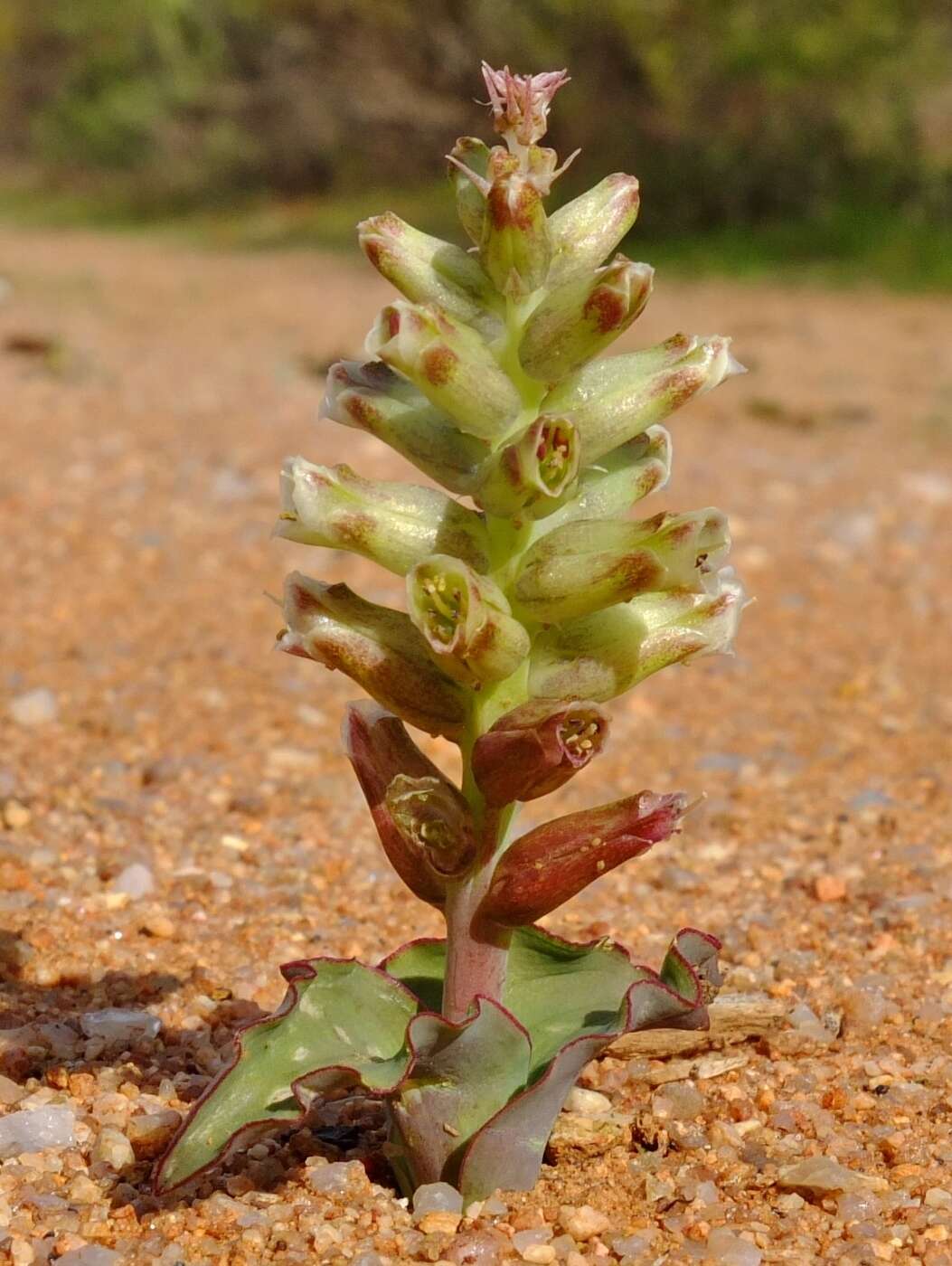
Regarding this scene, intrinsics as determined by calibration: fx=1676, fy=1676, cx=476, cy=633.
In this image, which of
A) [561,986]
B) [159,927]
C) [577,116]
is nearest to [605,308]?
[561,986]

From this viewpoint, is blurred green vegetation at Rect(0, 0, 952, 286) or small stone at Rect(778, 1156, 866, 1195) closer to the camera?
small stone at Rect(778, 1156, 866, 1195)

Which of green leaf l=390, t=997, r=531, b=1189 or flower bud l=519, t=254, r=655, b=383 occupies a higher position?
flower bud l=519, t=254, r=655, b=383

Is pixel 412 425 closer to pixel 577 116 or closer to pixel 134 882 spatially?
pixel 134 882

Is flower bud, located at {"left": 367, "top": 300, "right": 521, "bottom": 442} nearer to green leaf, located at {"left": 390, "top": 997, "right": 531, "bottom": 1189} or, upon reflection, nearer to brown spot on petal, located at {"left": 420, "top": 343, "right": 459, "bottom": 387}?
brown spot on petal, located at {"left": 420, "top": 343, "right": 459, "bottom": 387}

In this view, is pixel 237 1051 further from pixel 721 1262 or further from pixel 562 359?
pixel 562 359

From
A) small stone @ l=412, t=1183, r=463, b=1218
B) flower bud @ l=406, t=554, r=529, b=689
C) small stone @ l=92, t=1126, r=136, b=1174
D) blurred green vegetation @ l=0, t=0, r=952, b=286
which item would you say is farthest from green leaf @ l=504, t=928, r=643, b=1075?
blurred green vegetation @ l=0, t=0, r=952, b=286

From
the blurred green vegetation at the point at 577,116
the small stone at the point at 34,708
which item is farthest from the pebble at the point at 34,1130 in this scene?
the blurred green vegetation at the point at 577,116
